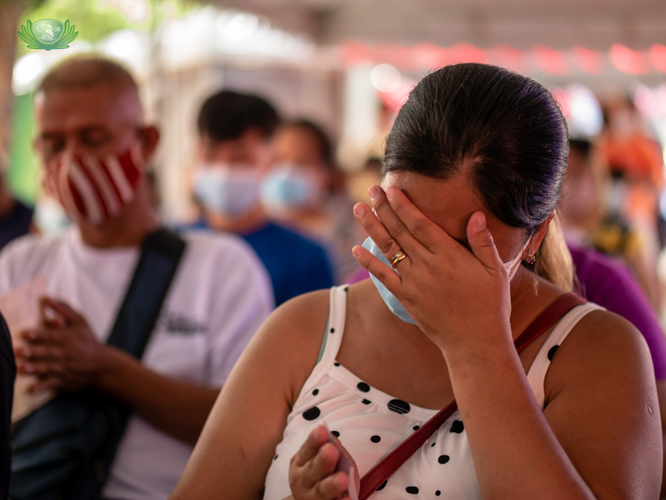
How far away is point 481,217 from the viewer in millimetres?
1261

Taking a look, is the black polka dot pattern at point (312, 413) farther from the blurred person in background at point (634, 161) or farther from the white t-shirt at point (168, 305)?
the blurred person in background at point (634, 161)

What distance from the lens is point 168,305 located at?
7.45ft

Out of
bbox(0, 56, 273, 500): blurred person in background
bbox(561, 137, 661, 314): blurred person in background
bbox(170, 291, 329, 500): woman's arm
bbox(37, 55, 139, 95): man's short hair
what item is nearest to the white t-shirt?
bbox(0, 56, 273, 500): blurred person in background

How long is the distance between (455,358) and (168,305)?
1.30 meters

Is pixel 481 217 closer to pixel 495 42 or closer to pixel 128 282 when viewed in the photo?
pixel 128 282

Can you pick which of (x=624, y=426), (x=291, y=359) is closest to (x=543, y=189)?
(x=624, y=426)

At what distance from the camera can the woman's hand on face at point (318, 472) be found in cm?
113

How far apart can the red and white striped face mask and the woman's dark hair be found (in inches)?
51.2

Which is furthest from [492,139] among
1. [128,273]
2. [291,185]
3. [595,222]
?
[291,185]

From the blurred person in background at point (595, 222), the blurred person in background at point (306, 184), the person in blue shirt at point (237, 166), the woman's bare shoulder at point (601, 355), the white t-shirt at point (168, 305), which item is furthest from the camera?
the blurred person in background at point (306, 184)

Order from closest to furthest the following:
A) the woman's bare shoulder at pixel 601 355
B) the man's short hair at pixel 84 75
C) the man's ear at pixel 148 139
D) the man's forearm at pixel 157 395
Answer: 1. the woman's bare shoulder at pixel 601 355
2. the man's forearm at pixel 157 395
3. the man's short hair at pixel 84 75
4. the man's ear at pixel 148 139

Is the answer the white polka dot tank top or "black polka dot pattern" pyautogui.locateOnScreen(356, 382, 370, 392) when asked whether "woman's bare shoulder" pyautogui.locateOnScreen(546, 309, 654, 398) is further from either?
"black polka dot pattern" pyautogui.locateOnScreen(356, 382, 370, 392)

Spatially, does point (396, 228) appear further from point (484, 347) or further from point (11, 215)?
point (11, 215)

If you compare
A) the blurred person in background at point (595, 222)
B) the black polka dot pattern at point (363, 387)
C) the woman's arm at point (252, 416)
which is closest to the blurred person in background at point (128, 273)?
the woman's arm at point (252, 416)
